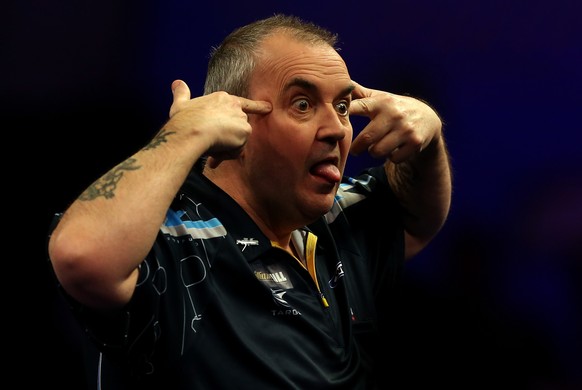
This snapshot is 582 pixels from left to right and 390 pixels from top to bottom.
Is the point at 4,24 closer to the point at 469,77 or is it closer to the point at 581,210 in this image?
the point at 469,77

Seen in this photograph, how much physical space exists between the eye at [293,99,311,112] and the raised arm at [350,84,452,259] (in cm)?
12

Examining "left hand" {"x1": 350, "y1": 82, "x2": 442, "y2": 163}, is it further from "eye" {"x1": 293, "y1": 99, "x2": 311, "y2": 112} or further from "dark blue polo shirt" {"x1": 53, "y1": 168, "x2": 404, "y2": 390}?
"dark blue polo shirt" {"x1": 53, "y1": 168, "x2": 404, "y2": 390}

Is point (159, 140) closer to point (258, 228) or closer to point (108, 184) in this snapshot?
point (108, 184)

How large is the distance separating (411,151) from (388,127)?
8 centimetres

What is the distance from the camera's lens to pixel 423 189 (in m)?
1.75

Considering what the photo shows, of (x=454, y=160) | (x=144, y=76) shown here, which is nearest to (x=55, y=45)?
(x=144, y=76)

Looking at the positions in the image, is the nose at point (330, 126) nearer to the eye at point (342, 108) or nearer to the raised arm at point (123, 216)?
the eye at point (342, 108)

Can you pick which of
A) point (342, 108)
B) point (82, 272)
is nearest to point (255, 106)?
point (342, 108)

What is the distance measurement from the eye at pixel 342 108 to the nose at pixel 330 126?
41mm

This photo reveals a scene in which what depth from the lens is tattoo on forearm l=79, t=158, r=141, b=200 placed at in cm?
105

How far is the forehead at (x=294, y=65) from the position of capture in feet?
4.68

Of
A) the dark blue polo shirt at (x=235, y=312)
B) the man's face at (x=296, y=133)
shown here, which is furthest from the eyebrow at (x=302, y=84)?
the dark blue polo shirt at (x=235, y=312)

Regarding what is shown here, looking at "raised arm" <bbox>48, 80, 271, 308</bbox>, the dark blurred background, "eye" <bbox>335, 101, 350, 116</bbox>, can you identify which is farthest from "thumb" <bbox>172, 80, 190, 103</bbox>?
the dark blurred background

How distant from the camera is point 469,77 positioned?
90.8 inches
